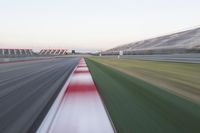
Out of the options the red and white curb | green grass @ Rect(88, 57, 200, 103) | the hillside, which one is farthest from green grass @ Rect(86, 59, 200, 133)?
the hillside

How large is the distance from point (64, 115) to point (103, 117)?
876 millimetres

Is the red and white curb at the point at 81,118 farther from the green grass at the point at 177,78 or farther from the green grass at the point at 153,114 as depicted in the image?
the green grass at the point at 177,78

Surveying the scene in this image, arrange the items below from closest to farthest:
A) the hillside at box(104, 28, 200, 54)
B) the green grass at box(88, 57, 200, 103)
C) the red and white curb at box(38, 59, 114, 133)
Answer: the red and white curb at box(38, 59, 114, 133) < the green grass at box(88, 57, 200, 103) < the hillside at box(104, 28, 200, 54)

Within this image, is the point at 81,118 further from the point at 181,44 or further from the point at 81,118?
Result: the point at 181,44

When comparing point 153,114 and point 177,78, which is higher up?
point 153,114

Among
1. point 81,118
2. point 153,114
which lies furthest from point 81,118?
point 153,114

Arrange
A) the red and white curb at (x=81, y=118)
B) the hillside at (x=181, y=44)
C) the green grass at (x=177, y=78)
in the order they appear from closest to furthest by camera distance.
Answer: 1. the red and white curb at (x=81, y=118)
2. the green grass at (x=177, y=78)
3. the hillside at (x=181, y=44)

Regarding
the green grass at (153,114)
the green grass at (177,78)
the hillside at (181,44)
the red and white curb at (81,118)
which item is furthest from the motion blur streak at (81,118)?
the hillside at (181,44)

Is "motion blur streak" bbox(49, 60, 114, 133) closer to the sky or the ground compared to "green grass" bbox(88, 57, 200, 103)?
closer to the sky

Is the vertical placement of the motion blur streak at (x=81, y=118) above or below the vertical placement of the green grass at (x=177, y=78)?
above

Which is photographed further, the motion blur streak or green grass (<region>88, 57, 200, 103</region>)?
green grass (<region>88, 57, 200, 103</region>)

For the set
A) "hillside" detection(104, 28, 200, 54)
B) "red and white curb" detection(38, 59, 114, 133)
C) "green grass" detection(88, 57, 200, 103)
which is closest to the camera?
"red and white curb" detection(38, 59, 114, 133)

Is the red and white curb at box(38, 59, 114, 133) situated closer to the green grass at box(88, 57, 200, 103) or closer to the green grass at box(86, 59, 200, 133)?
the green grass at box(86, 59, 200, 133)

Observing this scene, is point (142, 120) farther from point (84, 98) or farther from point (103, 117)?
point (84, 98)
